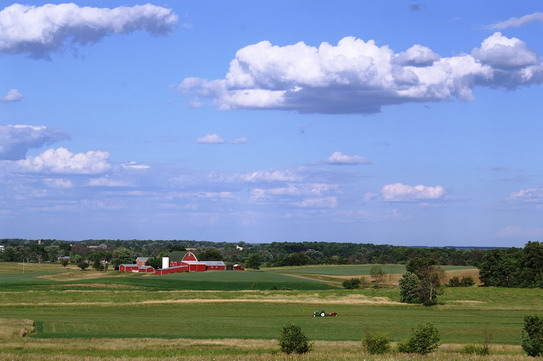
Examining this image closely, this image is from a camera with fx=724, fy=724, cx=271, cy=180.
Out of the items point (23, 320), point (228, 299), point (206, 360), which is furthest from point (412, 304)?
point (206, 360)

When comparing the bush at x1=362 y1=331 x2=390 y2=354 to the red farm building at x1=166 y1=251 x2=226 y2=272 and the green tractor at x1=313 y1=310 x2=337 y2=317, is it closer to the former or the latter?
the green tractor at x1=313 y1=310 x2=337 y2=317

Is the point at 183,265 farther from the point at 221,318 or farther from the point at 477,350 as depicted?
the point at 477,350

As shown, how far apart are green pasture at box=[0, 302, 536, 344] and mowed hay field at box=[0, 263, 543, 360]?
0.09 meters

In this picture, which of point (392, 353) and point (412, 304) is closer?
point (392, 353)

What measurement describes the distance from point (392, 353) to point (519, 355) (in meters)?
7.78

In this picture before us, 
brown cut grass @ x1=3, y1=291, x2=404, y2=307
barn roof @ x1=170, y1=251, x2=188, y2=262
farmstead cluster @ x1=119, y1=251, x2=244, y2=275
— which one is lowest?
brown cut grass @ x1=3, y1=291, x2=404, y2=307

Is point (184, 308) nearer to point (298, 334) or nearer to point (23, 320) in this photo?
point (23, 320)

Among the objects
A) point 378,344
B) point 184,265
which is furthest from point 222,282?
point 378,344

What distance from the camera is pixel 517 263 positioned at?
12044 centimetres

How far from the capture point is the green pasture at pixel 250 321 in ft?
189

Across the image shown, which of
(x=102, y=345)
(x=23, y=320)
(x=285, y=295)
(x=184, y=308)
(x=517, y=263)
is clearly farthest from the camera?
(x=517, y=263)

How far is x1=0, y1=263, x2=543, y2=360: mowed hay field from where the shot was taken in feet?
154

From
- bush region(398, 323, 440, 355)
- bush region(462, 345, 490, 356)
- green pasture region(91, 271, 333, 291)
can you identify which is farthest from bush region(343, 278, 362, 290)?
bush region(398, 323, 440, 355)

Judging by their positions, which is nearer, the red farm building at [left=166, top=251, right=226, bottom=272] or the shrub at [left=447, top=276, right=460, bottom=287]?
the shrub at [left=447, top=276, right=460, bottom=287]
